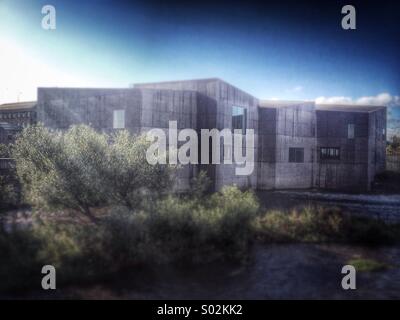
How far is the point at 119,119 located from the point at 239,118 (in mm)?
7555

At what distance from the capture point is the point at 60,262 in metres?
9.24

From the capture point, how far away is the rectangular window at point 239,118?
1964cm

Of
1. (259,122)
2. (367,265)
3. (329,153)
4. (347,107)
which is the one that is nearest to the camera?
(367,265)

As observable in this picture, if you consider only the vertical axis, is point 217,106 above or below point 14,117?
below

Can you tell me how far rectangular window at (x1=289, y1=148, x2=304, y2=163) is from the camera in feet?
74.8

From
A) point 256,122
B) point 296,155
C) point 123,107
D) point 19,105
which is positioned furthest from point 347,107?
point 19,105

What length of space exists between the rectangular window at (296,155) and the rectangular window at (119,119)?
1231 cm

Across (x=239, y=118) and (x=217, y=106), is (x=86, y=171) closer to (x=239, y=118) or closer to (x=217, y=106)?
(x=217, y=106)

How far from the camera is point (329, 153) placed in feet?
78.6

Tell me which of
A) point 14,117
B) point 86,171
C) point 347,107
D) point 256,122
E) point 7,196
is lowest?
point 7,196

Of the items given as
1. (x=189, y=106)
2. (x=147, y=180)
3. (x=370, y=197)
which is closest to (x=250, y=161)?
(x=189, y=106)

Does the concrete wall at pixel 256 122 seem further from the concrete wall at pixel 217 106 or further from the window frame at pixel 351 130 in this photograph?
the window frame at pixel 351 130

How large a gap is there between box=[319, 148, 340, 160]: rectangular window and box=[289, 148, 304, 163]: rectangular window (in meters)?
1.90
